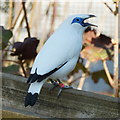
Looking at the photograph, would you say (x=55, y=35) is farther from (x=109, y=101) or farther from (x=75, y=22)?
(x=109, y=101)

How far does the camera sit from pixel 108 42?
1.62 meters

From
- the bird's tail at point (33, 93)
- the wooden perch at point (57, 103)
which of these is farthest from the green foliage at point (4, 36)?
the bird's tail at point (33, 93)

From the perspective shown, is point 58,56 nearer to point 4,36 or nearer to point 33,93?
point 33,93

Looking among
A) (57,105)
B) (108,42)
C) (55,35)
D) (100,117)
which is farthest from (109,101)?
(108,42)

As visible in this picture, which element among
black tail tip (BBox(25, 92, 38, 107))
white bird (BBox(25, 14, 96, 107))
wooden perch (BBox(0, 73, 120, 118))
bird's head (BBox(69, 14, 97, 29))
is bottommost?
wooden perch (BBox(0, 73, 120, 118))

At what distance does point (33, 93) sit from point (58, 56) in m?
0.15

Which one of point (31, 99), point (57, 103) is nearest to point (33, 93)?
point (31, 99)

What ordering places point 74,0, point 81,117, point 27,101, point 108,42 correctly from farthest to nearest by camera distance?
point 74,0, point 108,42, point 81,117, point 27,101

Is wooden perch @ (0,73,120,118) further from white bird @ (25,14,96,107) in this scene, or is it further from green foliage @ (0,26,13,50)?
green foliage @ (0,26,13,50)

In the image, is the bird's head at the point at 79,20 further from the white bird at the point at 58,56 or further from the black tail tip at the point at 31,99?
the black tail tip at the point at 31,99

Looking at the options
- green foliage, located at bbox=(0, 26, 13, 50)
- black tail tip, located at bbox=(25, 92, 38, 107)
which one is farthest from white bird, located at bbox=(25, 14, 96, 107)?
green foliage, located at bbox=(0, 26, 13, 50)

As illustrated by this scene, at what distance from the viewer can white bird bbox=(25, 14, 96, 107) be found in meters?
1.11

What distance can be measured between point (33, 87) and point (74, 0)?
1354mm

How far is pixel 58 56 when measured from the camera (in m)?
1.17
